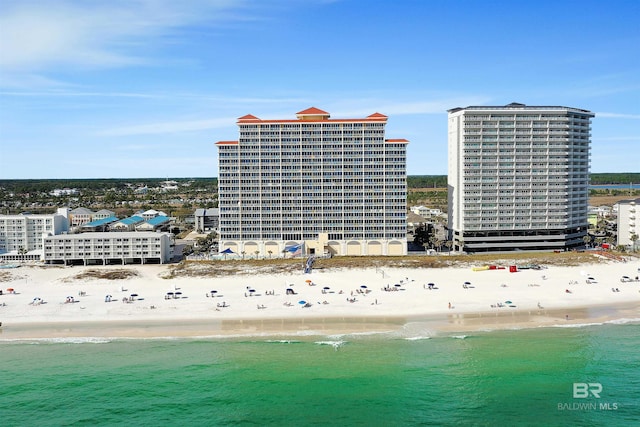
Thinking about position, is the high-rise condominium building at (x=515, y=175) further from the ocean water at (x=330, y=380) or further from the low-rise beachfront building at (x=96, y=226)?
the low-rise beachfront building at (x=96, y=226)

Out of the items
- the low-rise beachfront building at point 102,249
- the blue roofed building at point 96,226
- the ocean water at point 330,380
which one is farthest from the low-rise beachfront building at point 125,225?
the ocean water at point 330,380

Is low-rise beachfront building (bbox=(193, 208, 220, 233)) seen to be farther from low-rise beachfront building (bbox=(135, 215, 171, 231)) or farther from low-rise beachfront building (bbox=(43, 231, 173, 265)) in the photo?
low-rise beachfront building (bbox=(43, 231, 173, 265))

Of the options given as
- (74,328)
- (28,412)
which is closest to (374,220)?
(74,328)

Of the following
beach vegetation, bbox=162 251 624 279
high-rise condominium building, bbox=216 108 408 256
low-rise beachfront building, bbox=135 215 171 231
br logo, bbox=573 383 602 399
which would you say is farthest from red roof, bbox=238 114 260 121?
br logo, bbox=573 383 602 399

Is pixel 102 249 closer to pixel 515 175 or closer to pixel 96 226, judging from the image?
pixel 96 226

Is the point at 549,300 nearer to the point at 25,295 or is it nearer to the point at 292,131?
the point at 292,131

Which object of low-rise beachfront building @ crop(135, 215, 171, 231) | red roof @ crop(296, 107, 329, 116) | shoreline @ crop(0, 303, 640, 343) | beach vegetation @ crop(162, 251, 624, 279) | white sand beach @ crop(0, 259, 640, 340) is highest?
red roof @ crop(296, 107, 329, 116)
